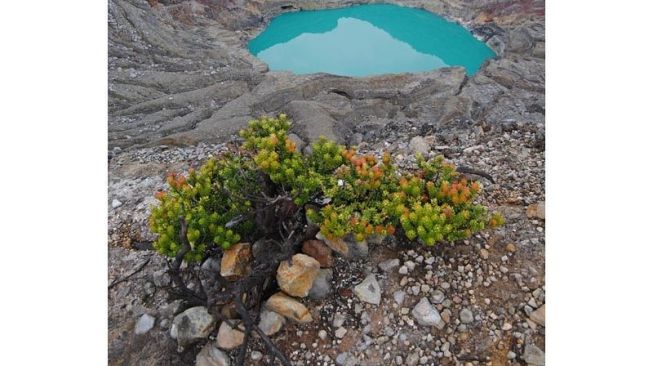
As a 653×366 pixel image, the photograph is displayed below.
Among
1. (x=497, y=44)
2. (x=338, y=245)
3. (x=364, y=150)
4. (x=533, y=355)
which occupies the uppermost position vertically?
(x=338, y=245)

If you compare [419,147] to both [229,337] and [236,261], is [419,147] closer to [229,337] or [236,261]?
[236,261]

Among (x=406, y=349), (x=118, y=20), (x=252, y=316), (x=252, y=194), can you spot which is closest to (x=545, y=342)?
(x=406, y=349)

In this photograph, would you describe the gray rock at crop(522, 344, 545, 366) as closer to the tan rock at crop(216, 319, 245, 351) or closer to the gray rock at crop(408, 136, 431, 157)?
the tan rock at crop(216, 319, 245, 351)

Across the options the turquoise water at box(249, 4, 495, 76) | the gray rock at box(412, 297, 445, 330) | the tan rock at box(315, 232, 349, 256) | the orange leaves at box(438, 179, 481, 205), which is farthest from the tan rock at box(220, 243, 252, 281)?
the turquoise water at box(249, 4, 495, 76)

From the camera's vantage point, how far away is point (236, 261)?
3051 mm

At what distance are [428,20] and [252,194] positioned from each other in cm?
1222

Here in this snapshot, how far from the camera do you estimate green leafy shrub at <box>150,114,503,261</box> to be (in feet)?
9.63

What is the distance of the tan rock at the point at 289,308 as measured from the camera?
2.92 m

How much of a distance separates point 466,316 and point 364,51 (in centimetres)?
807

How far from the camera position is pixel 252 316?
2.89m

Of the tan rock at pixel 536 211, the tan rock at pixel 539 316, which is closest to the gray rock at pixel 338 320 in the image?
the tan rock at pixel 539 316

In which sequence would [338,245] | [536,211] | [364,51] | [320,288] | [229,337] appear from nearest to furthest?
1. [229,337]
2. [320,288]
3. [338,245]
4. [536,211]
5. [364,51]

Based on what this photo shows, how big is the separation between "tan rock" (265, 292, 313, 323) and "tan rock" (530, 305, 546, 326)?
57.5 inches

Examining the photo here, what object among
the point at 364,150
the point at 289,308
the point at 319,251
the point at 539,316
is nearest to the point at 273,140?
the point at 319,251
